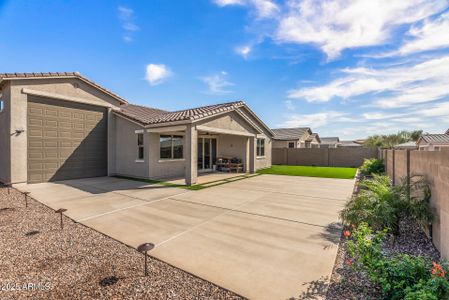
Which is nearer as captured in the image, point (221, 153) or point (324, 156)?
point (221, 153)

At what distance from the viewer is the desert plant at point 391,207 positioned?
181 inches

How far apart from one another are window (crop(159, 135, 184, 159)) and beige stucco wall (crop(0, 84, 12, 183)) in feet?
23.9

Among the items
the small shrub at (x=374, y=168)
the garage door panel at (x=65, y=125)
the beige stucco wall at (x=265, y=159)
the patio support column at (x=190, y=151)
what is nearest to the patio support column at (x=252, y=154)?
the beige stucco wall at (x=265, y=159)

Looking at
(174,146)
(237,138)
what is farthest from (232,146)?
(174,146)

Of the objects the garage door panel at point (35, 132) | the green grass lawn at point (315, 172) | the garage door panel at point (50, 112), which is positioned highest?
the garage door panel at point (50, 112)

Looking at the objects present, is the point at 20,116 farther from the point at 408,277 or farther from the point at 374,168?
the point at 374,168

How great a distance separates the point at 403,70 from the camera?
10234mm

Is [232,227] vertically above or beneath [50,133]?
beneath

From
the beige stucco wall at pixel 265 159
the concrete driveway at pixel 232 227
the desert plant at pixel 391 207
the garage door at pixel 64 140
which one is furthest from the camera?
the beige stucco wall at pixel 265 159

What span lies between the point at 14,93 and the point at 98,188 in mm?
6374

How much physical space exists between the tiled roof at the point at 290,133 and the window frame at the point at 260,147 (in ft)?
32.3

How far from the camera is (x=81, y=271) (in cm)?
351

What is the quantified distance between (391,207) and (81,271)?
633cm

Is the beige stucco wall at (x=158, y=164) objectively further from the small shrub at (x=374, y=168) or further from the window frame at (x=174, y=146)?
the small shrub at (x=374, y=168)
